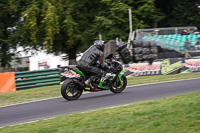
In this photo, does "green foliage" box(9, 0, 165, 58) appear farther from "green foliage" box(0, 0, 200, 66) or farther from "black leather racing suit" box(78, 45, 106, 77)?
"black leather racing suit" box(78, 45, 106, 77)

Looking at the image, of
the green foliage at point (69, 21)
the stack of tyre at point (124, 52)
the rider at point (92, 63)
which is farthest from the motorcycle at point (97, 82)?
the green foliage at point (69, 21)

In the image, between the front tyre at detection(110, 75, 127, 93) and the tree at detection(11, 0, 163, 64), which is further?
the tree at detection(11, 0, 163, 64)

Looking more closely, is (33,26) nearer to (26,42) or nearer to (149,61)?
(26,42)

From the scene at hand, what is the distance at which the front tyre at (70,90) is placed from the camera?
29.2 feet

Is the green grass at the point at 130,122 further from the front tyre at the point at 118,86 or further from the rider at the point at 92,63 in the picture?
the front tyre at the point at 118,86

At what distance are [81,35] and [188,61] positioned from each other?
32.7 feet

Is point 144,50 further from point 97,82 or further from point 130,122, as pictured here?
point 130,122

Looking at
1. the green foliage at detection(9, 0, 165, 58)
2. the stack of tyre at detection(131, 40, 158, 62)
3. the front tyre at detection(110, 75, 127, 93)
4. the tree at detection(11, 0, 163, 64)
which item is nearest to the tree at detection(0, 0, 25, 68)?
the tree at detection(11, 0, 163, 64)

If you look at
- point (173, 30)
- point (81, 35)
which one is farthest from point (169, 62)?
point (81, 35)

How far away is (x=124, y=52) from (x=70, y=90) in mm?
9121

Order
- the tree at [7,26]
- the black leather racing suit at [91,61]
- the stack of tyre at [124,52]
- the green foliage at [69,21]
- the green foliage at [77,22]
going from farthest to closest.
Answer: the tree at [7,26] < the green foliage at [69,21] < the green foliage at [77,22] < the stack of tyre at [124,52] < the black leather racing suit at [91,61]

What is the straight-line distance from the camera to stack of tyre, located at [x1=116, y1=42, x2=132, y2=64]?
1777 cm

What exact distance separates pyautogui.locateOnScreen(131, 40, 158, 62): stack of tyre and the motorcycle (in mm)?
8027

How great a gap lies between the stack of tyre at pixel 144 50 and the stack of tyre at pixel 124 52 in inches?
15.2
